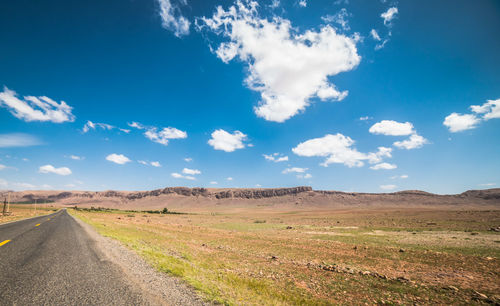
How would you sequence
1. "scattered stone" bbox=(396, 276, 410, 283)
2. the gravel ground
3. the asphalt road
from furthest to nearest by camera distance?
1. "scattered stone" bbox=(396, 276, 410, 283)
2. the gravel ground
3. the asphalt road

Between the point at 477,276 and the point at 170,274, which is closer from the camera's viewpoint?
the point at 170,274

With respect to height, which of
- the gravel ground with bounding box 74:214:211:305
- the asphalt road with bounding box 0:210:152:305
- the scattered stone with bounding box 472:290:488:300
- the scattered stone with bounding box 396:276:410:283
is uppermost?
the asphalt road with bounding box 0:210:152:305

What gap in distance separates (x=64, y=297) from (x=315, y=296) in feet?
27.7

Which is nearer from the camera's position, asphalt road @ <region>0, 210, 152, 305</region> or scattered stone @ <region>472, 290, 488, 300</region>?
asphalt road @ <region>0, 210, 152, 305</region>

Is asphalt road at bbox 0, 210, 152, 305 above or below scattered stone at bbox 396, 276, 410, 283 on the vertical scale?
above

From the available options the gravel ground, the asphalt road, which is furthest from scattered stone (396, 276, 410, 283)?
the asphalt road

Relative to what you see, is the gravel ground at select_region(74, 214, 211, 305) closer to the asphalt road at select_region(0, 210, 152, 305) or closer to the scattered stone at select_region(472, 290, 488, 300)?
the asphalt road at select_region(0, 210, 152, 305)

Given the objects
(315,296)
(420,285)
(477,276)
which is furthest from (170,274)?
(477,276)

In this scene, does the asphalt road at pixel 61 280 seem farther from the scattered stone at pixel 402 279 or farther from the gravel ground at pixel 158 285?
the scattered stone at pixel 402 279

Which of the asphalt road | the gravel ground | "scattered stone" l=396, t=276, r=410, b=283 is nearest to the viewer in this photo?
the asphalt road

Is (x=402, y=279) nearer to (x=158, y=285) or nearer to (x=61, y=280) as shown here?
(x=158, y=285)

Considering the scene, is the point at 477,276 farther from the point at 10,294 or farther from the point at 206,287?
the point at 10,294

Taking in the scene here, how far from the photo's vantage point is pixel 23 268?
7.14 m

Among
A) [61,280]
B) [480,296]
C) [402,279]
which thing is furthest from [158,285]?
[480,296]
